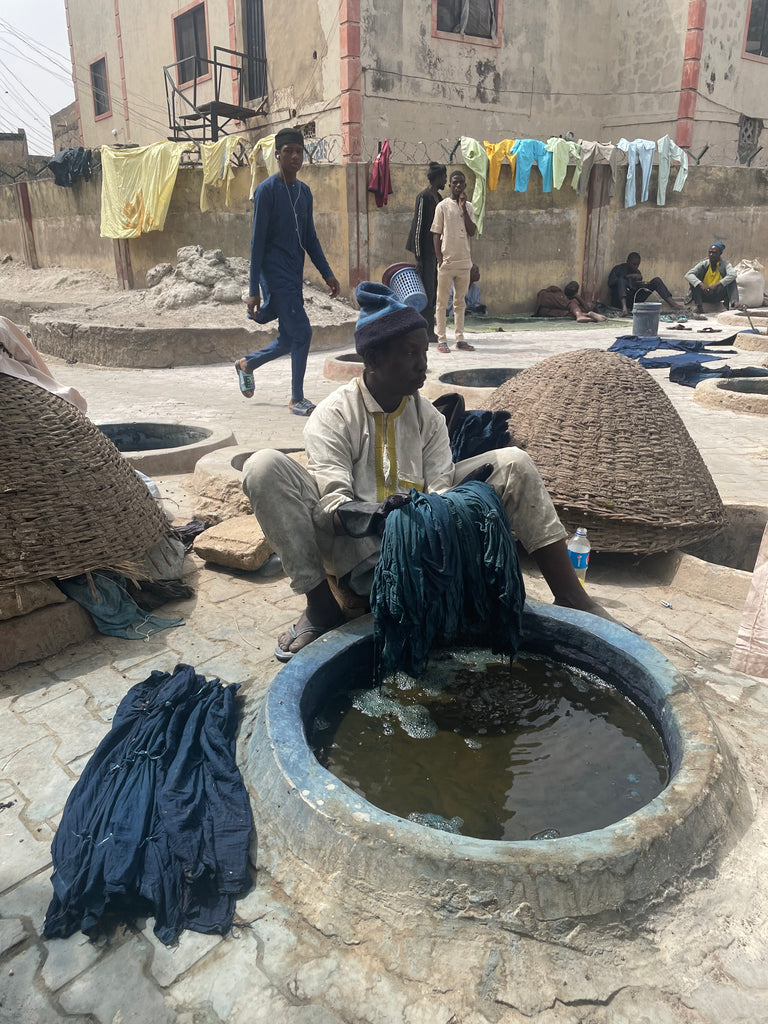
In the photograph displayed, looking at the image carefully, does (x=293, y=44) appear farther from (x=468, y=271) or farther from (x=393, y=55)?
(x=468, y=271)

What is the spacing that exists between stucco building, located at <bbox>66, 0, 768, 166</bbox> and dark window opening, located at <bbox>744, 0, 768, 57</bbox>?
56 mm

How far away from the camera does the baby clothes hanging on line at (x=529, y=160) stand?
609 inches

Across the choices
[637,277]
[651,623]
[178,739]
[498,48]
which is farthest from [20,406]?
[498,48]

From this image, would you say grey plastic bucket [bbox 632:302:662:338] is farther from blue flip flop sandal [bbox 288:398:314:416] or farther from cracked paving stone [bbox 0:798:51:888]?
cracked paving stone [bbox 0:798:51:888]

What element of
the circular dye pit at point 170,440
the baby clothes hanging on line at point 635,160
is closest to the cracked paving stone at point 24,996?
the circular dye pit at point 170,440

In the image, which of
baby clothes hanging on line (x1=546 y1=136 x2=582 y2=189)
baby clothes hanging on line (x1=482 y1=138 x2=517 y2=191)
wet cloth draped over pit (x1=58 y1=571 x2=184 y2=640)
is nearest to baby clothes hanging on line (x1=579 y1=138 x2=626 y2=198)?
baby clothes hanging on line (x1=546 y1=136 x2=582 y2=189)

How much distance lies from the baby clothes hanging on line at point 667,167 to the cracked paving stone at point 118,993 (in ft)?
61.5

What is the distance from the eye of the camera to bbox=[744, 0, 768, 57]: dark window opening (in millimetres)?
21422

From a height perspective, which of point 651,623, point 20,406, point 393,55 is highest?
point 393,55

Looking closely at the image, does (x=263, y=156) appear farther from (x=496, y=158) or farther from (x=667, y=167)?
(x=667, y=167)

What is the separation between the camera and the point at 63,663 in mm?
3082

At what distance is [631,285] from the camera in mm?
16734

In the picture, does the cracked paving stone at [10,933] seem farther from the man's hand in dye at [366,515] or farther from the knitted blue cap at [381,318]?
the knitted blue cap at [381,318]

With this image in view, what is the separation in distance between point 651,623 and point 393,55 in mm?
18287
